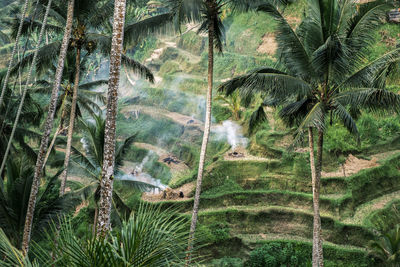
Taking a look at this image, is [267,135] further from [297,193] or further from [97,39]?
[97,39]

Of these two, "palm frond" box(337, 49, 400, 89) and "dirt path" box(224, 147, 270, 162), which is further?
"dirt path" box(224, 147, 270, 162)

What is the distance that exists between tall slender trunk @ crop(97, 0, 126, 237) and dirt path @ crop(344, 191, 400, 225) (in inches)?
501

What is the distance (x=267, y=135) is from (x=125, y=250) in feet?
53.7

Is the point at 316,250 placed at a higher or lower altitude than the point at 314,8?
lower

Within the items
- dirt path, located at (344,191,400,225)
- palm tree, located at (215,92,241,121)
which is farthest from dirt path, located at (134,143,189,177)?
dirt path, located at (344,191,400,225)

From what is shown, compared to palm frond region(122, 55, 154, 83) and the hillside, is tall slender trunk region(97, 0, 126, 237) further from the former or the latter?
the hillside

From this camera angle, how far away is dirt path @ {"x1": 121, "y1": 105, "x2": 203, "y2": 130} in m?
23.2

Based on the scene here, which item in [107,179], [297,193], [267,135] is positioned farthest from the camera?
[267,135]

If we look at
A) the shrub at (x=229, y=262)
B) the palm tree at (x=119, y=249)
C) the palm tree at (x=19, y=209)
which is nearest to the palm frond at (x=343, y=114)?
the palm tree at (x=119, y=249)

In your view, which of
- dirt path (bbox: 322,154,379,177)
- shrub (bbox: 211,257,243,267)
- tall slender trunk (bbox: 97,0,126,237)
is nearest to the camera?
tall slender trunk (bbox: 97,0,126,237)

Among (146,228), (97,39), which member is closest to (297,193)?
(97,39)

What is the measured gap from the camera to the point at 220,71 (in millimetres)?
25500

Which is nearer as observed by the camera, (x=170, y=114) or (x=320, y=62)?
(x=320, y=62)

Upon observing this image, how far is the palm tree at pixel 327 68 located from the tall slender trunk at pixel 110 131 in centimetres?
395
